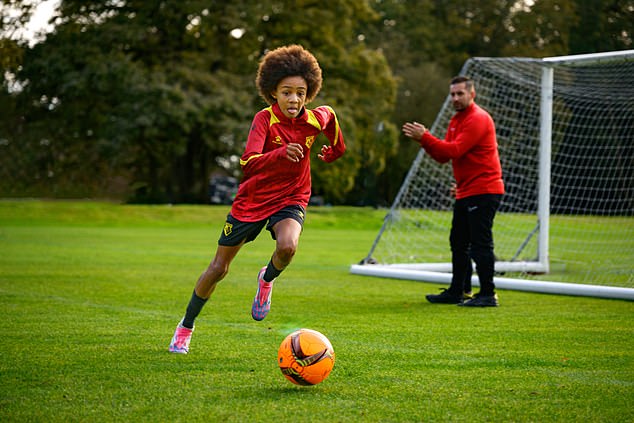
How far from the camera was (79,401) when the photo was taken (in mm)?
4371

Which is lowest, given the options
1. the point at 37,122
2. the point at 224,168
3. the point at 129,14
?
the point at 224,168

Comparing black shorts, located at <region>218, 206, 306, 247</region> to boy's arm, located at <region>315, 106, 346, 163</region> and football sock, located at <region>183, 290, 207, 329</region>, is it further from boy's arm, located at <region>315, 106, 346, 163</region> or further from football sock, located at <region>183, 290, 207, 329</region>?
boy's arm, located at <region>315, 106, 346, 163</region>

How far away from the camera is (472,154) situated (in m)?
8.62

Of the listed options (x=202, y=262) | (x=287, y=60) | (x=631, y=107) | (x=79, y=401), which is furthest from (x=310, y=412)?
(x=631, y=107)

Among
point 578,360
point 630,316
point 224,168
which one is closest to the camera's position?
point 578,360

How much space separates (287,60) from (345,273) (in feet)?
21.8

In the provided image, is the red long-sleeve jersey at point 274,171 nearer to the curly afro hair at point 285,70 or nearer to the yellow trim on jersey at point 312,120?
the yellow trim on jersey at point 312,120

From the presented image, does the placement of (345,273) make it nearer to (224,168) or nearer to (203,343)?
(203,343)

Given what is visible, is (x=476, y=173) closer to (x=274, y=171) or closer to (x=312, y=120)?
(x=312, y=120)

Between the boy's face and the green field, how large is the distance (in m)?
1.68

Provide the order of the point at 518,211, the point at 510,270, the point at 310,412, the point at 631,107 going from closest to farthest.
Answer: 1. the point at 310,412
2. the point at 510,270
3. the point at 631,107
4. the point at 518,211

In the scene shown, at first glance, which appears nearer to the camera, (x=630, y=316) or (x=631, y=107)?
(x=630, y=316)

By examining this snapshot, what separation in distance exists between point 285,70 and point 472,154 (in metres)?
3.14

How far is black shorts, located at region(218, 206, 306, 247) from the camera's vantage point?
5844mm
